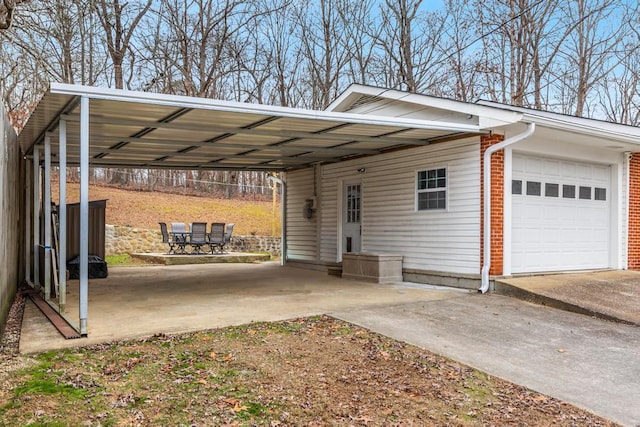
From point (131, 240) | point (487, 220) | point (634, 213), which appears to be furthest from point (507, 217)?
point (131, 240)

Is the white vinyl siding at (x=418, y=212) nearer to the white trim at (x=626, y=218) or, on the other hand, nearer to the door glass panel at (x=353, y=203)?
the door glass panel at (x=353, y=203)

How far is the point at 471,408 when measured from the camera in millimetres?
3725

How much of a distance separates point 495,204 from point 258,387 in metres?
5.79

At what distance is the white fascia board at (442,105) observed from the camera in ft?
25.6

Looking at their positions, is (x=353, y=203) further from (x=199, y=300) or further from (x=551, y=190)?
(x=199, y=300)

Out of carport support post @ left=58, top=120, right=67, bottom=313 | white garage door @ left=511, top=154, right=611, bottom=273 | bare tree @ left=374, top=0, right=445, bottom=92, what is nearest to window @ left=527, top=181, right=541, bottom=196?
white garage door @ left=511, top=154, right=611, bottom=273

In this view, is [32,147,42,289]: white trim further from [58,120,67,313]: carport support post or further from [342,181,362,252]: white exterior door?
[342,181,362,252]: white exterior door

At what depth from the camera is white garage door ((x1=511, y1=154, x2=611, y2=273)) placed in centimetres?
893

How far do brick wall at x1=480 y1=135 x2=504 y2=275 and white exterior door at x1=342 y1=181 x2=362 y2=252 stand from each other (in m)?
3.42

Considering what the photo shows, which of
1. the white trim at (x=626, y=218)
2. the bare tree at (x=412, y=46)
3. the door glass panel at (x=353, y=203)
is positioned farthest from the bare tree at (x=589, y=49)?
the door glass panel at (x=353, y=203)

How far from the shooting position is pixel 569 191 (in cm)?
975

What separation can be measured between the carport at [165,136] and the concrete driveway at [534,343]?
8.84 feet

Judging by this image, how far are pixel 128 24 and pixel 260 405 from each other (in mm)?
18963

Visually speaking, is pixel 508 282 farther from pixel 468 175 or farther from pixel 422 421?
pixel 422 421
